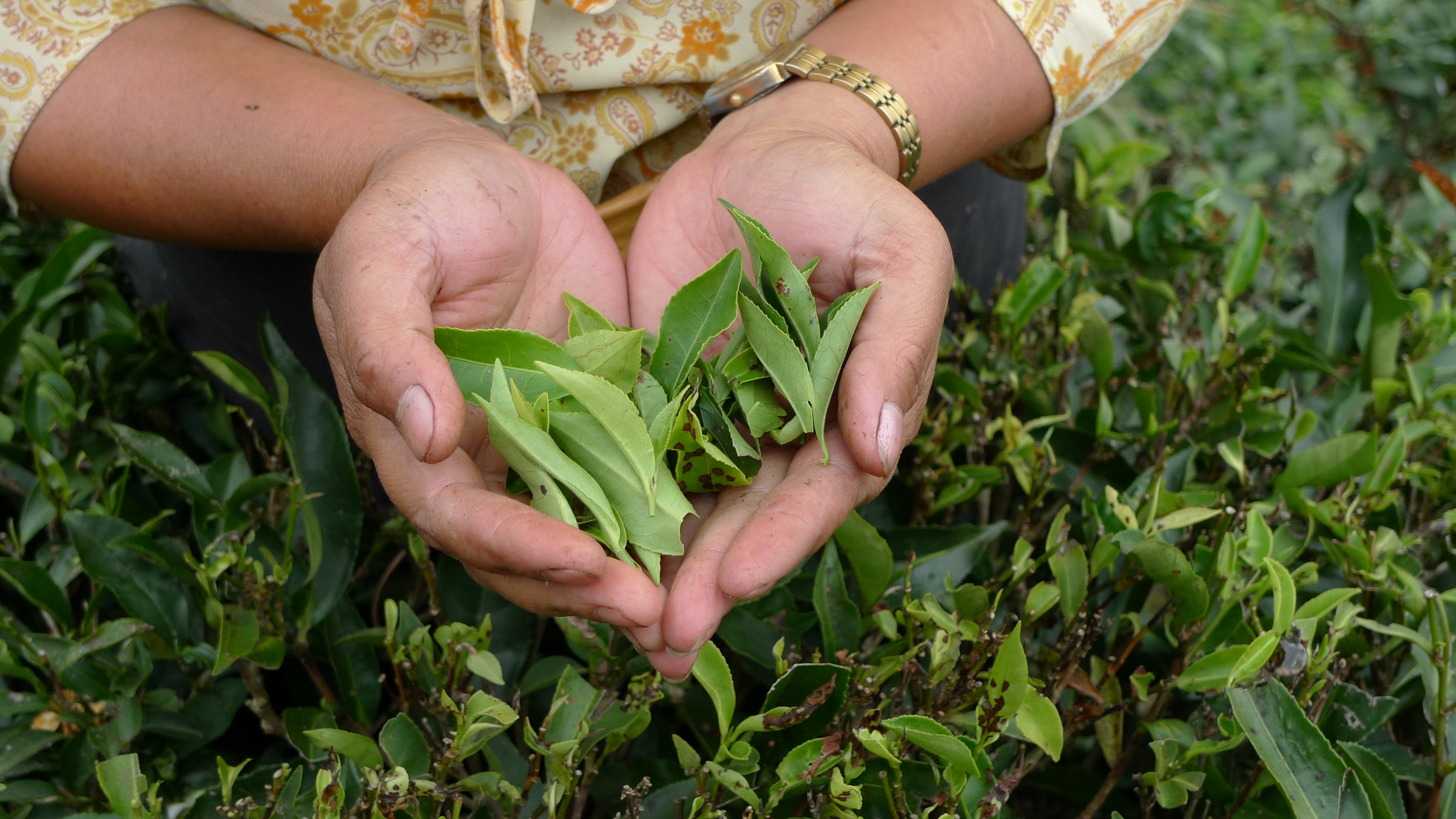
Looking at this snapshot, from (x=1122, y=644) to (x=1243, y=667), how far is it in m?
0.23

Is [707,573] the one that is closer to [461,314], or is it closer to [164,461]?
[461,314]

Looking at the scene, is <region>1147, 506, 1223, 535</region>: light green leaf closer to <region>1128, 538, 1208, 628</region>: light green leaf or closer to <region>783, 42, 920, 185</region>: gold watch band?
<region>1128, 538, 1208, 628</region>: light green leaf

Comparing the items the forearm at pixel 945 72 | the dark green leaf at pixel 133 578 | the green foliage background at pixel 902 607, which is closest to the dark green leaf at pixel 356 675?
the green foliage background at pixel 902 607

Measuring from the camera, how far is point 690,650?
0.85 metres

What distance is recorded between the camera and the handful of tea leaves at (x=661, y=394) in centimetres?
95

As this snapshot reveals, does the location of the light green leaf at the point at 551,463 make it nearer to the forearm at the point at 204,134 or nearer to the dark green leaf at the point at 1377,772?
the forearm at the point at 204,134

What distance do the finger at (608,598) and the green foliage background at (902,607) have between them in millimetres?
88

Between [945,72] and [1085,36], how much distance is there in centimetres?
19

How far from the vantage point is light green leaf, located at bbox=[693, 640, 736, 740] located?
0.91m

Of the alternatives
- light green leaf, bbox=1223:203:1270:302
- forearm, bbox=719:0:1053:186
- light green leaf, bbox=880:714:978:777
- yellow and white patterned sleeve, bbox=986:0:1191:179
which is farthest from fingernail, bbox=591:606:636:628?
light green leaf, bbox=1223:203:1270:302

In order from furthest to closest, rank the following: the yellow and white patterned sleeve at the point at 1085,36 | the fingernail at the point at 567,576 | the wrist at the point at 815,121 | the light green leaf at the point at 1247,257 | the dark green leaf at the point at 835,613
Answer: the light green leaf at the point at 1247,257 < the yellow and white patterned sleeve at the point at 1085,36 < the wrist at the point at 815,121 < the dark green leaf at the point at 835,613 < the fingernail at the point at 567,576

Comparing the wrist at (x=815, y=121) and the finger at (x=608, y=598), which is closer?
the finger at (x=608, y=598)

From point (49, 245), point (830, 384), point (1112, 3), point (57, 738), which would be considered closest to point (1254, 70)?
point (1112, 3)

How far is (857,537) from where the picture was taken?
3.38ft
